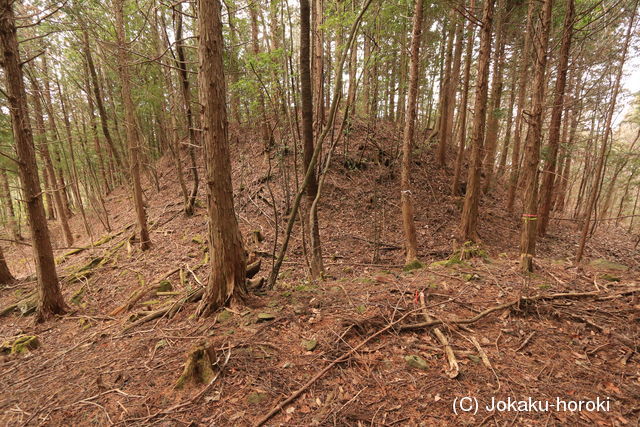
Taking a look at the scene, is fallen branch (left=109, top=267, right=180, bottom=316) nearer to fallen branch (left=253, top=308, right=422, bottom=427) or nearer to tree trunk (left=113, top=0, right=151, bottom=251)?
tree trunk (left=113, top=0, right=151, bottom=251)

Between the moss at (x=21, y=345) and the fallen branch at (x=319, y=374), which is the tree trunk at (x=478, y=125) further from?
the moss at (x=21, y=345)

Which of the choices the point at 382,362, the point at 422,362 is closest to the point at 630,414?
the point at 422,362

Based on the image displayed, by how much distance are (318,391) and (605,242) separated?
605 inches

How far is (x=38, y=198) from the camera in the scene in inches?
207

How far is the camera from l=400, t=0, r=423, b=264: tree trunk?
658 cm

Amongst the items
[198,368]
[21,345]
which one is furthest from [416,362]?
[21,345]

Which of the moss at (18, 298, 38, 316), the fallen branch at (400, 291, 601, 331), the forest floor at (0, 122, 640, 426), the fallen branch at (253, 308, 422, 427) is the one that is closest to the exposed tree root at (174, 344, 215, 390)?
the forest floor at (0, 122, 640, 426)

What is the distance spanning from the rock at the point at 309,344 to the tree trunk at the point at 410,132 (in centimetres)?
462

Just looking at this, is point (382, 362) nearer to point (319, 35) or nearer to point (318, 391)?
point (318, 391)

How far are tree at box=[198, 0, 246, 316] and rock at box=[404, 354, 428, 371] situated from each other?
2.58m

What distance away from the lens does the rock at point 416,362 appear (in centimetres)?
280

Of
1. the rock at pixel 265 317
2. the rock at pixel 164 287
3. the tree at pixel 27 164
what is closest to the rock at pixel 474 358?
the rock at pixel 265 317

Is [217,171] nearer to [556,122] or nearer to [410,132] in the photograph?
[410,132]

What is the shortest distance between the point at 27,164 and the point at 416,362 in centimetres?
729
